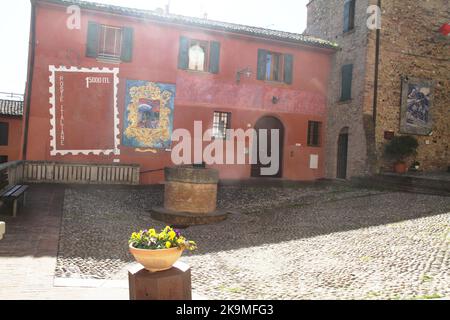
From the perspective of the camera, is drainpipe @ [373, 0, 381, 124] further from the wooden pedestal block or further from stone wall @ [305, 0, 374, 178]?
the wooden pedestal block

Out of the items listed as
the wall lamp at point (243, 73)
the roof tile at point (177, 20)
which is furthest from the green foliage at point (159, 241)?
the wall lamp at point (243, 73)

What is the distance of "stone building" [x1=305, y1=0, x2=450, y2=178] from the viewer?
1461 cm

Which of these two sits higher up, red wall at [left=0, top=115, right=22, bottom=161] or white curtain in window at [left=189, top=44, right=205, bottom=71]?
white curtain in window at [left=189, top=44, right=205, bottom=71]

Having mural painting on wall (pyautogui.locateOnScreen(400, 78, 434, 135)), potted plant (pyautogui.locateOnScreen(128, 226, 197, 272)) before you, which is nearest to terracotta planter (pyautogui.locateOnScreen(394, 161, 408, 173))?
mural painting on wall (pyautogui.locateOnScreen(400, 78, 434, 135))

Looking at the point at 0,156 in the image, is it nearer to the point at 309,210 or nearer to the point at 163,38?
the point at 163,38

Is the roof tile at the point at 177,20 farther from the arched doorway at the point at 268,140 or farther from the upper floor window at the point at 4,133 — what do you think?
the upper floor window at the point at 4,133

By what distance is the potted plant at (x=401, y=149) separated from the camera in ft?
46.3

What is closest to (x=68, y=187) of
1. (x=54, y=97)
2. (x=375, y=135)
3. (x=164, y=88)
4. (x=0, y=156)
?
(x=54, y=97)

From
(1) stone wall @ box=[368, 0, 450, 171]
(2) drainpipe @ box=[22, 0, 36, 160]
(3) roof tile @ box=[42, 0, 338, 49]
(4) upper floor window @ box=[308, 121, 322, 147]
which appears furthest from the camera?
(4) upper floor window @ box=[308, 121, 322, 147]

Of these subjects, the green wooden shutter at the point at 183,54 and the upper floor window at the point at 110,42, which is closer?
the upper floor window at the point at 110,42

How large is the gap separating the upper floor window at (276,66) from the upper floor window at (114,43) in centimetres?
553

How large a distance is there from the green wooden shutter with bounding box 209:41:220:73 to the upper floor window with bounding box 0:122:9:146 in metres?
17.1

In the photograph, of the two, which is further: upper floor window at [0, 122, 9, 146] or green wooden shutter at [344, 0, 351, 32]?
upper floor window at [0, 122, 9, 146]

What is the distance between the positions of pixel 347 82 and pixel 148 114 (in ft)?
27.9
